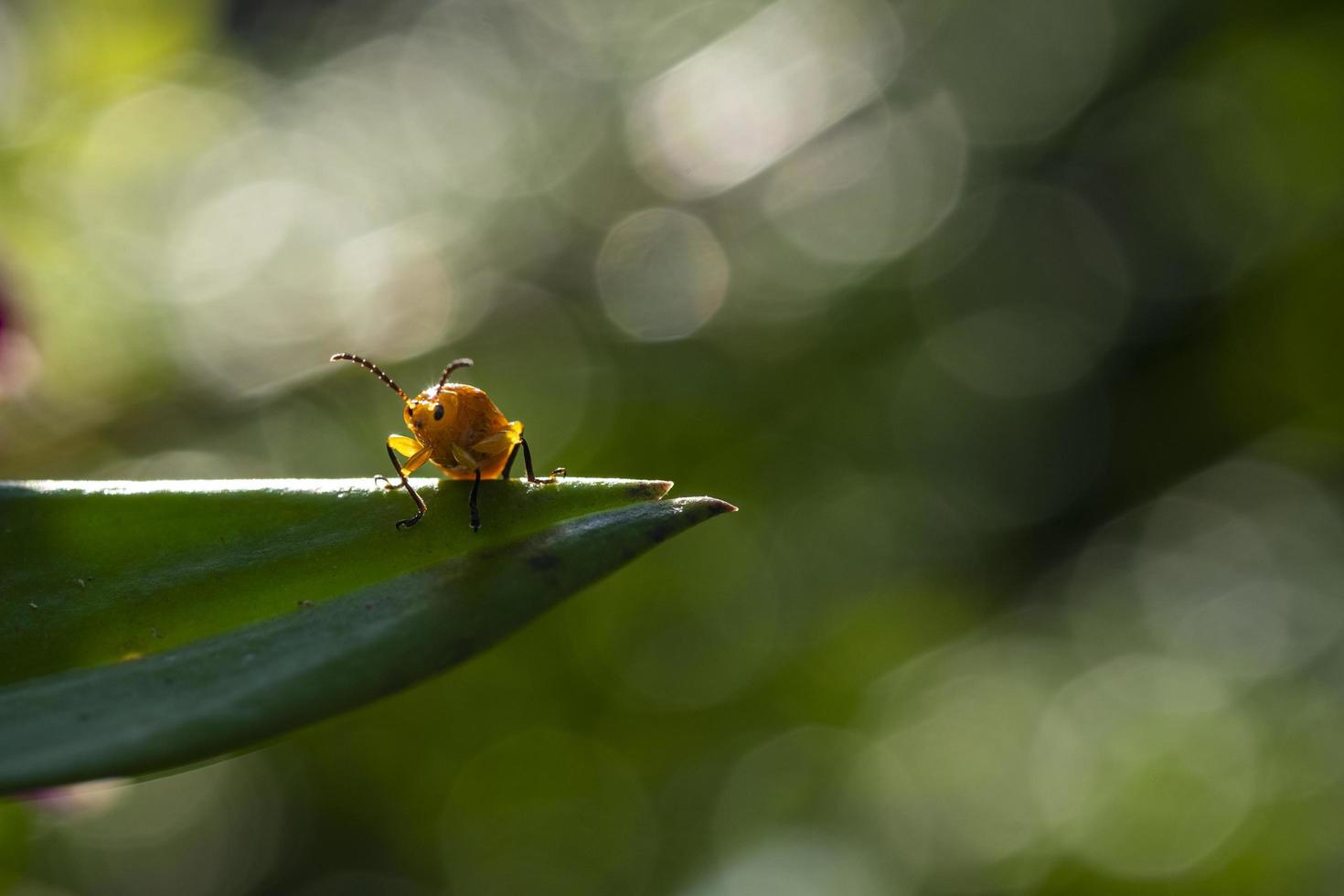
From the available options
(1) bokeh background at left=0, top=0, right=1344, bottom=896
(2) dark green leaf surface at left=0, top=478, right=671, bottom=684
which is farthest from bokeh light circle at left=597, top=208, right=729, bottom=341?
(2) dark green leaf surface at left=0, top=478, right=671, bottom=684

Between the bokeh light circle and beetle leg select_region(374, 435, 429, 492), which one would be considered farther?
the bokeh light circle

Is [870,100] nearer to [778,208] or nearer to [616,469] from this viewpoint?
[778,208]

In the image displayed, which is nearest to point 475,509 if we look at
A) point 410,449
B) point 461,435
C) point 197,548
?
point 197,548

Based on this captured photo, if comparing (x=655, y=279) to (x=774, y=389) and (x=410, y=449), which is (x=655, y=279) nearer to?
(x=774, y=389)

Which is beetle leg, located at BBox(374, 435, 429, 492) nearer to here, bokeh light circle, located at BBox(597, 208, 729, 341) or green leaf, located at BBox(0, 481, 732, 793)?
green leaf, located at BBox(0, 481, 732, 793)

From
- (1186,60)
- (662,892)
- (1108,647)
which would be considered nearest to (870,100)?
(1186,60)

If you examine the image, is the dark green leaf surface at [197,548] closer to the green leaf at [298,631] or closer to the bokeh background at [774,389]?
Answer: the green leaf at [298,631]

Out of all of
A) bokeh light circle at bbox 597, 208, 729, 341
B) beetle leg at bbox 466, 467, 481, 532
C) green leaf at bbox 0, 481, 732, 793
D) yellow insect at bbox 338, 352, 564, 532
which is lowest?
green leaf at bbox 0, 481, 732, 793
